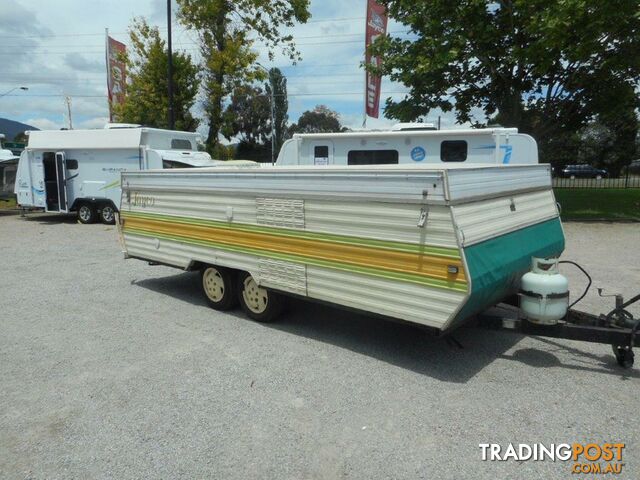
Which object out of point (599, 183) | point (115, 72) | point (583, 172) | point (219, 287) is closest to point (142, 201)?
point (219, 287)

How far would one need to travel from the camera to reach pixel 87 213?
54.0 ft

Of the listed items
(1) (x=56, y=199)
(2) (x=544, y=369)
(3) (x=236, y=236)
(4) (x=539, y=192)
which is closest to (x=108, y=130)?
(1) (x=56, y=199)

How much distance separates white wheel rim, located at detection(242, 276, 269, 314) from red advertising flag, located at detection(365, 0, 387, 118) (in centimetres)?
1277

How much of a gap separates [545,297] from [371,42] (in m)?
15.3

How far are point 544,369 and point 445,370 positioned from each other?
0.92 m

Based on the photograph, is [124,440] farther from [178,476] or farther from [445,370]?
[445,370]

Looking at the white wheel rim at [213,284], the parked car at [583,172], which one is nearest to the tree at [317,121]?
the parked car at [583,172]

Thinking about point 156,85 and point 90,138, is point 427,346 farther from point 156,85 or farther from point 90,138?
point 156,85

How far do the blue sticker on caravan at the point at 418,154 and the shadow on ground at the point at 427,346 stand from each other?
502 centimetres

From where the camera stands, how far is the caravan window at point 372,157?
423 inches

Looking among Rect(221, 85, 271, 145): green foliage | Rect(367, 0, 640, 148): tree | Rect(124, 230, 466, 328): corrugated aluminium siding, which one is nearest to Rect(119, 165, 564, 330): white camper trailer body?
Rect(124, 230, 466, 328): corrugated aluminium siding

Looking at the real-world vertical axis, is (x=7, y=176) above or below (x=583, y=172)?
below

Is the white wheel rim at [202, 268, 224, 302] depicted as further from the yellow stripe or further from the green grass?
the green grass

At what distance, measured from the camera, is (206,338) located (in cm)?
572
